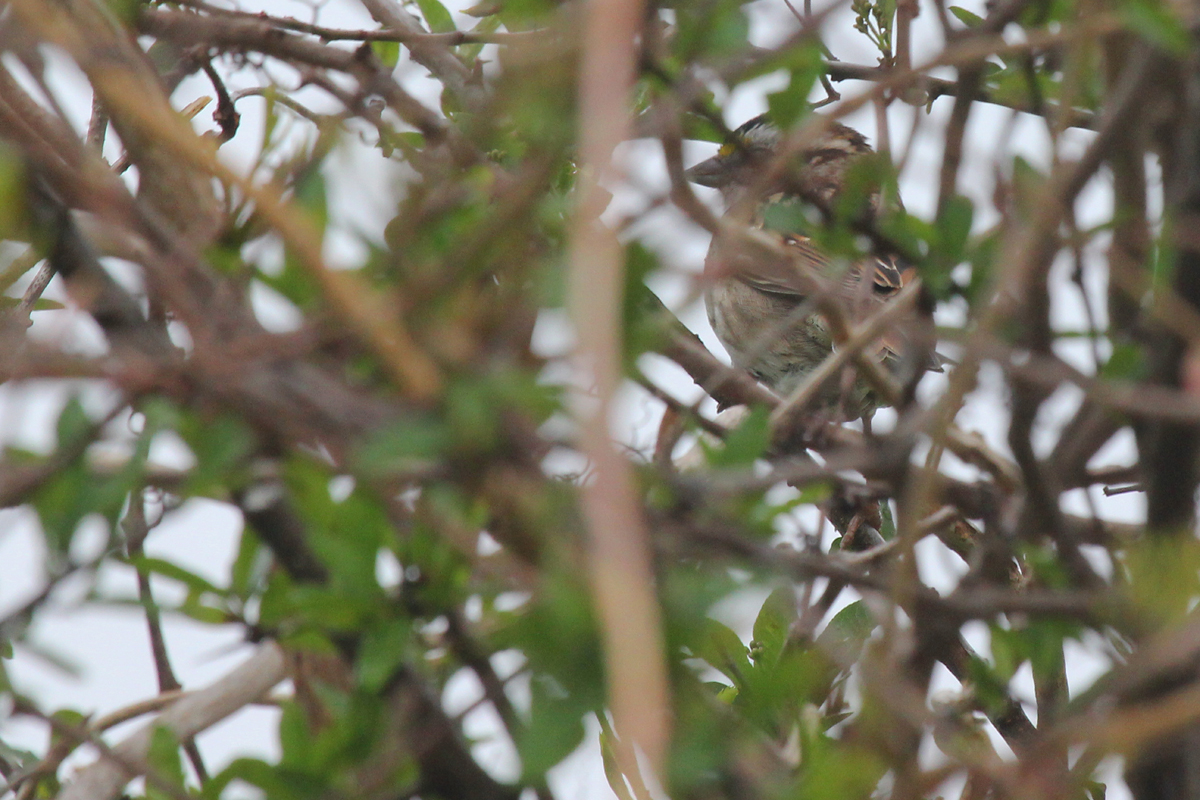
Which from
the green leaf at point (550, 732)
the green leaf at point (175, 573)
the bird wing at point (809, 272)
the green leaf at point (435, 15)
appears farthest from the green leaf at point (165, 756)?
the green leaf at point (435, 15)

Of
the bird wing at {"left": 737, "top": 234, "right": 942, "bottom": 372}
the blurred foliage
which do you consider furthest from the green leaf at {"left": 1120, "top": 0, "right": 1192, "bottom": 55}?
the bird wing at {"left": 737, "top": 234, "right": 942, "bottom": 372}

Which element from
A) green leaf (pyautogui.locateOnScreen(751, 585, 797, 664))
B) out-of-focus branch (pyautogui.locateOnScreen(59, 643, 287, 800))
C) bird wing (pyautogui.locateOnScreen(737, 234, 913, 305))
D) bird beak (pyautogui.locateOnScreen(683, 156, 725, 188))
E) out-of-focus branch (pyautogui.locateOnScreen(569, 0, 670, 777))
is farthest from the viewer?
bird beak (pyautogui.locateOnScreen(683, 156, 725, 188))

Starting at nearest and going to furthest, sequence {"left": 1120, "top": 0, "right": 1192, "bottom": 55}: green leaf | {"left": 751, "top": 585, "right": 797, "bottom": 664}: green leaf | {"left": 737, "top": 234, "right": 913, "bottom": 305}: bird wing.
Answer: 1. {"left": 1120, "top": 0, "right": 1192, "bottom": 55}: green leaf
2. {"left": 737, "top": 234, "right": 913, "bottom": 305}: bird wing
3. {"left": 751, "top": 585, "right": 797, "bottom": 664}: green leaf

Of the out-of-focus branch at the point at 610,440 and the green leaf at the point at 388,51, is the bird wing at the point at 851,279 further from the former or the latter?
the green leaf at the point at 388,51

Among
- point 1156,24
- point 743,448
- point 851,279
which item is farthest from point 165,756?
point 851,279

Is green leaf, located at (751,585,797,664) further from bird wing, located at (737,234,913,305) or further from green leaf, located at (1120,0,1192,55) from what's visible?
green leaf, located at (1120,0,1192,55)

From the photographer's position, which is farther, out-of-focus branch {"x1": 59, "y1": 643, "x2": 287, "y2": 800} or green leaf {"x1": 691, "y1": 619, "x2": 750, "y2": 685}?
out-of-focus branch {"x1": 59, "y1": 643, "x2": 287, "y2": 800}

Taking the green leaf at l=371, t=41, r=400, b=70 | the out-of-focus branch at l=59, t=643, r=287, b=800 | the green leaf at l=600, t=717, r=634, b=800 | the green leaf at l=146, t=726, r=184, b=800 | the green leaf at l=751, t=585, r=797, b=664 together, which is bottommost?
the green leaf at l=751, t=585, r=797, b=664

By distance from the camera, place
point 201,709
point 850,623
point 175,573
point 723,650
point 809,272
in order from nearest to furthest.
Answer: point 175,573
point 723,650
point 809,272
point 201,709
point 850,623

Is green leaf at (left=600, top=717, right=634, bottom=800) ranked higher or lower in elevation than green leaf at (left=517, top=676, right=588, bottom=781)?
lower

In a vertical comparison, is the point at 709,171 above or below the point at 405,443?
below

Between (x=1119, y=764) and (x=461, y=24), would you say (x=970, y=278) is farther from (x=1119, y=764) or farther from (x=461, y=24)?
(x=461, y=24)

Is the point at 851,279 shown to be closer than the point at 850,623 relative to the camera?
No

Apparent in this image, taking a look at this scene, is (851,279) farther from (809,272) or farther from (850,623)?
(809,272)
